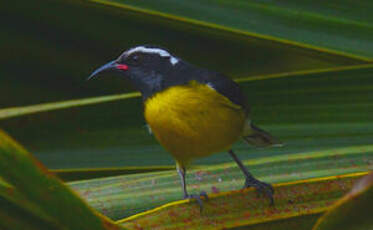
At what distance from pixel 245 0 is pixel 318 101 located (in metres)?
0.37

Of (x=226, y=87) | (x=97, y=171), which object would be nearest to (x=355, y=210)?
(x=226, y=87)

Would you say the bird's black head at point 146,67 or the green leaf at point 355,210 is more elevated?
the green leaf at point 355,210

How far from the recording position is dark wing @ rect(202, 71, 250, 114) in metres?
1.76

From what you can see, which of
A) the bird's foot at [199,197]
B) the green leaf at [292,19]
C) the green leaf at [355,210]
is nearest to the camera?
the green leaf at [355,210]

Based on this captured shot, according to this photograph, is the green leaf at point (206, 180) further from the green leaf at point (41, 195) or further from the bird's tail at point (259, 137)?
the green leaf at point (41, 195)

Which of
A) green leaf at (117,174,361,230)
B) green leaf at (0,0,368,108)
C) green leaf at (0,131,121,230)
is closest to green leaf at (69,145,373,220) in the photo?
green leaf at (117,174,361,230)

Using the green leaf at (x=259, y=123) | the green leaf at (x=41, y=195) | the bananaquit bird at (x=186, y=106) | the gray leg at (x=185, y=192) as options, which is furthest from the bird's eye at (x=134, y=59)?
the green leaf at (x=41, y=195)

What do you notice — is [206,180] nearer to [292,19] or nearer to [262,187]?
[262,187]

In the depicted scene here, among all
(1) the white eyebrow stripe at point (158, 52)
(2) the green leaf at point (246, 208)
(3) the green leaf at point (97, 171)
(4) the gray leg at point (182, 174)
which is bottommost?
(3) the green leaf at point (97, 171)

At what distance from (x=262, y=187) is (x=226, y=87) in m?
0.39

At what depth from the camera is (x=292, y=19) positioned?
75.4 inches

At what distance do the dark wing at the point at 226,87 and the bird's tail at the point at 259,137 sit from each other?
11cm

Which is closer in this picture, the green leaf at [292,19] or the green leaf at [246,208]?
the green leaf at [246,208]

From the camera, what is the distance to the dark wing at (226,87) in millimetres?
1758
